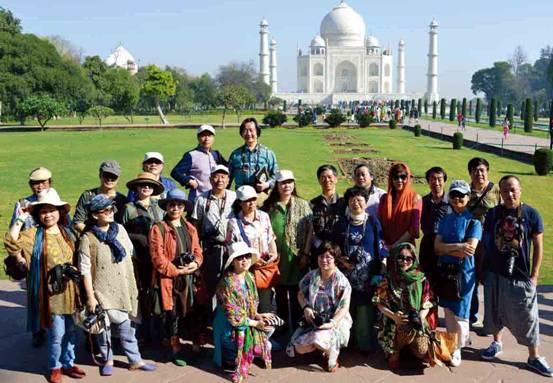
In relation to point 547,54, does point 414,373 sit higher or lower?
lower

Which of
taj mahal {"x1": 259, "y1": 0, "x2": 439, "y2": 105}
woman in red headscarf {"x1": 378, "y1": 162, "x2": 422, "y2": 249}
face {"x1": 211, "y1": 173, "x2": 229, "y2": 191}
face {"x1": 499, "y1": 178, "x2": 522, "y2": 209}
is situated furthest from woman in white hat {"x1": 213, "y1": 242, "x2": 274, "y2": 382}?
taj mahal {"x1": 259, "y1": 0, "x2": 439, "y2": 105}

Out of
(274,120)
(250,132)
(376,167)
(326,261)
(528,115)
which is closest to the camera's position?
(326,261)

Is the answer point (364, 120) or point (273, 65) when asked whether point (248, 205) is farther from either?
point (273, 65)

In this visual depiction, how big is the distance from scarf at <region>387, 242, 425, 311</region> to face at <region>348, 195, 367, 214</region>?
305 mm

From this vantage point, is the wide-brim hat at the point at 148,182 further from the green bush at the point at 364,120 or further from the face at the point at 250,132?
the green bush at the point at 364,120

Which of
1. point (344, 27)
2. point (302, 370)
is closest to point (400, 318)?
point (302, 370)

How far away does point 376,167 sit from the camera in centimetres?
1203

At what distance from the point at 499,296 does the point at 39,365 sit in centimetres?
261

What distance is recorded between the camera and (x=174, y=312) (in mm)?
3340

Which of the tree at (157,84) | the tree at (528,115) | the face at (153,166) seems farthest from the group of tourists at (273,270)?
the tree at (157,84)

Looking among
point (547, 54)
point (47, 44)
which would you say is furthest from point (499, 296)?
point (547, 54)

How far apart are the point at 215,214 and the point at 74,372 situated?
1191mm

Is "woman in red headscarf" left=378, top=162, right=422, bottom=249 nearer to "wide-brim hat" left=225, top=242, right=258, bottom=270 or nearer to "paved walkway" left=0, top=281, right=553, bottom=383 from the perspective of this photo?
"paved walkway" left=0, top=281, right=553, bottom=383

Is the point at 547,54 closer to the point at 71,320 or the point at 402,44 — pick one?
the point at 402,44
